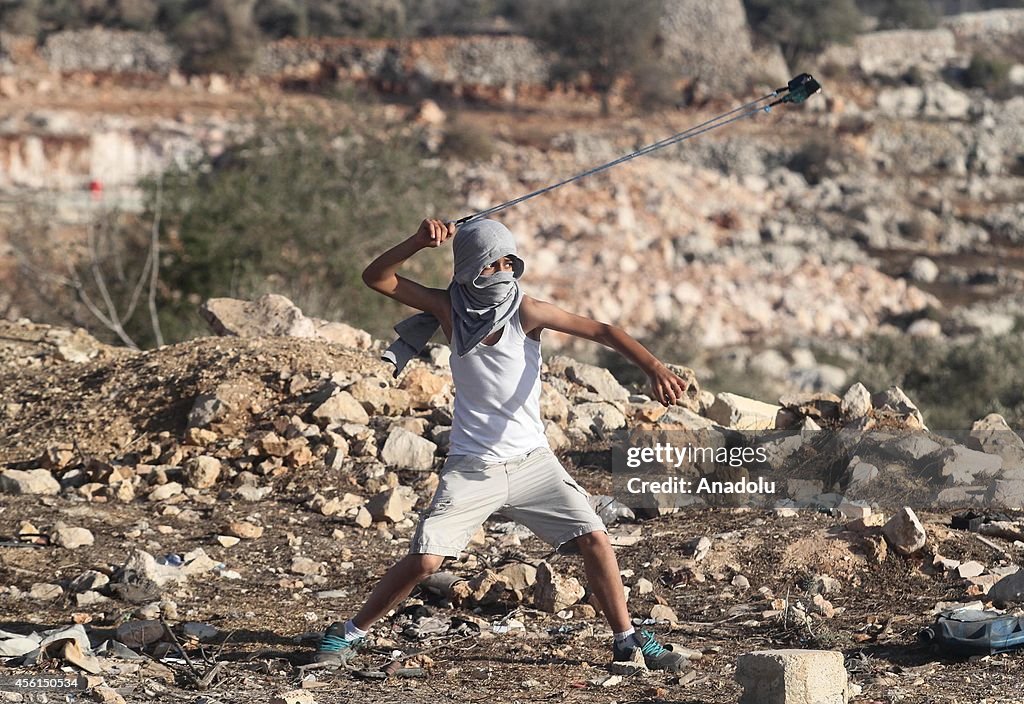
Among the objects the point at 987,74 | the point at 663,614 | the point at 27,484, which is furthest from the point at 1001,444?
the point at 987,74

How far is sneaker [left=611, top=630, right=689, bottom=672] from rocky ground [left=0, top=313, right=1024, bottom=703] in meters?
0.05

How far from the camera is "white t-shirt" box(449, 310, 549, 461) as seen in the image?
402 cm

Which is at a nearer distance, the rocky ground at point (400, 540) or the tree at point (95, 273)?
the rocky ground at point (400, 540)

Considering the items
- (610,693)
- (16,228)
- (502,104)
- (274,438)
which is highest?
(502,104)

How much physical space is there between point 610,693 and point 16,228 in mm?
13638

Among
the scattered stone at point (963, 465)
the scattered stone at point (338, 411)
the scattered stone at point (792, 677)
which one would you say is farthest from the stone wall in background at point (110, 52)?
the scattered stone at point (792, 677)

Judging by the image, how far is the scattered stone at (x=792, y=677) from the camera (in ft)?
12.2

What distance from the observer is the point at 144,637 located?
4.50m

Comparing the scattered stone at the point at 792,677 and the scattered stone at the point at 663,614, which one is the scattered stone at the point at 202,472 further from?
the scattered stone at the point at 792,677

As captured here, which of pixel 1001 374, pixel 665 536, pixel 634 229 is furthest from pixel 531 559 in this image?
pixel 634 229

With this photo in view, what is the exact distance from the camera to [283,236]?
14.8m

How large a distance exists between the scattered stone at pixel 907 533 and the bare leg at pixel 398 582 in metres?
2.05

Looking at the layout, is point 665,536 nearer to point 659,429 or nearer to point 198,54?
point 659,429

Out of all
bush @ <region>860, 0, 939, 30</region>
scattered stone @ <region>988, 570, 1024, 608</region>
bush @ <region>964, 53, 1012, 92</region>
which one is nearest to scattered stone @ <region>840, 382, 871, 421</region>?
scattered stone @ <region>988, 570, 1024, 608</region>
